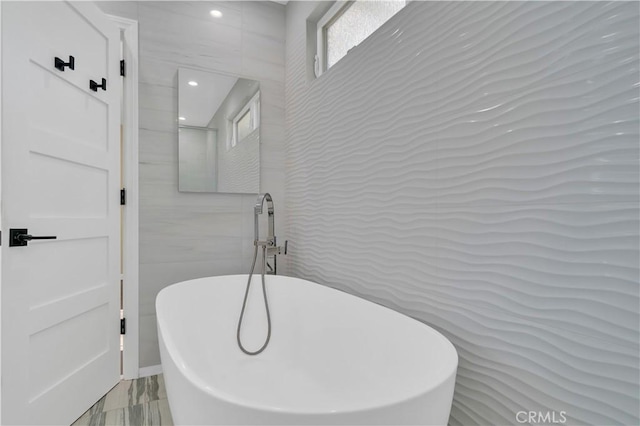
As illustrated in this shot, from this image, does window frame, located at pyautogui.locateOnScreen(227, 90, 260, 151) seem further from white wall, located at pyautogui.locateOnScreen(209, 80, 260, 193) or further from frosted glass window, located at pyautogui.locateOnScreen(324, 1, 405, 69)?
frosted glass window, located at pyautogui.locateOnScreen(324, 1, 405, 69)

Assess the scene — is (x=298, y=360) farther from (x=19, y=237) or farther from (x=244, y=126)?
(x=244, y=126)

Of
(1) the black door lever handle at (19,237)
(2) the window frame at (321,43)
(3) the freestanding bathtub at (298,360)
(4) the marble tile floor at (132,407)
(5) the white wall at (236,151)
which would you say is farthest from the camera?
(5) the white wall at (236,151)

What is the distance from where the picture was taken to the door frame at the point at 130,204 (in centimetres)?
217

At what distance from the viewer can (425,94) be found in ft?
4.42

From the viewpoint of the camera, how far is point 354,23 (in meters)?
2.03

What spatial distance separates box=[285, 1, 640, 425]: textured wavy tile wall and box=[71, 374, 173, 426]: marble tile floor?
1241 millimetres

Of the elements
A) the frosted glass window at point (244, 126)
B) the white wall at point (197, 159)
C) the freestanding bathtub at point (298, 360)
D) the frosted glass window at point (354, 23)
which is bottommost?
the freestanding bathtub at point (298, 360)

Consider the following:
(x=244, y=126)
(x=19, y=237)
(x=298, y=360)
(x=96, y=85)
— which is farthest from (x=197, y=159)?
(x=298, y=360)

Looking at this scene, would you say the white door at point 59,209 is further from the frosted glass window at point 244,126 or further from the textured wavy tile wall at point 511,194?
the textured wavy tile wall at point 511,194

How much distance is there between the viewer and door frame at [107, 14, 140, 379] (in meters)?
2.17

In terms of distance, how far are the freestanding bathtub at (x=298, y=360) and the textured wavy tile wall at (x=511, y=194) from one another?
18 cm

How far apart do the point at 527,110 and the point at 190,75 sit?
6.98ft

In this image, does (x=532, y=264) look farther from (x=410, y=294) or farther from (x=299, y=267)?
(x=299, y=267)

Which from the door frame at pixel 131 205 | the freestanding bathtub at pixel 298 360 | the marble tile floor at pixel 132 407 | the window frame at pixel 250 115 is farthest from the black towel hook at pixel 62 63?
the marble tile floor at pixel 132 407
